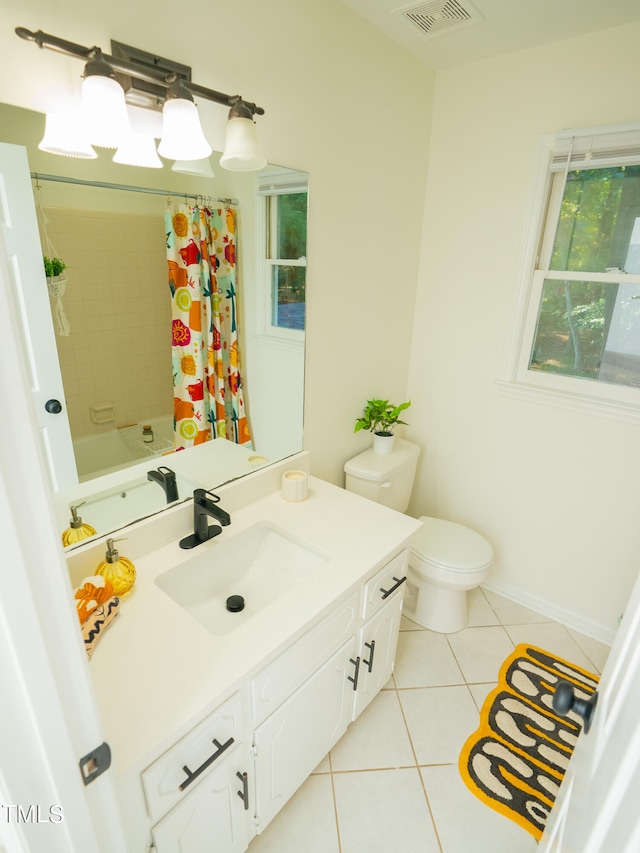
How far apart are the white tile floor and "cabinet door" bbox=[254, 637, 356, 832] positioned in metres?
0.14

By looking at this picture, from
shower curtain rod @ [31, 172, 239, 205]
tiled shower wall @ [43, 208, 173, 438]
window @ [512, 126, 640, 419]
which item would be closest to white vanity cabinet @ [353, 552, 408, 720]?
tiled shower wall @ [43, 208, 173, 438]

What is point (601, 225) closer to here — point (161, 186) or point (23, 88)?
point (161, 186)

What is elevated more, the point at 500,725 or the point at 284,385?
the point at 284,385

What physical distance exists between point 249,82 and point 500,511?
6.80 ft

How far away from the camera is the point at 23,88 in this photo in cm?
91

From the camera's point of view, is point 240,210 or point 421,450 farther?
point 421,450

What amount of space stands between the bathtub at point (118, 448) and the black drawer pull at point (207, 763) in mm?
705

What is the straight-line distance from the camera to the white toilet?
1968 millimetres

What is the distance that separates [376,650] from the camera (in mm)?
1593

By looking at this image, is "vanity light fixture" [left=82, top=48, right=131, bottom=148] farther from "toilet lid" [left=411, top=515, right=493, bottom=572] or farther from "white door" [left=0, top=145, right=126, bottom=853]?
"toilet lid" [left=411, top=515, right=493, bottom=572]

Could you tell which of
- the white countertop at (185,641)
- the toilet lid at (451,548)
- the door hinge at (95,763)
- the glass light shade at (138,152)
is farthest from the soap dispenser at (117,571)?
the toilet lid at (451,548)

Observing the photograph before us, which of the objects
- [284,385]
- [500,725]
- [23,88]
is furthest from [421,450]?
[23,88]

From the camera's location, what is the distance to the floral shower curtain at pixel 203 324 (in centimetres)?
130

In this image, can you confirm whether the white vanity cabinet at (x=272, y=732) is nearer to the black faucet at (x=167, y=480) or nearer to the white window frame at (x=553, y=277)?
the black faucet at (x=167, y=480)
